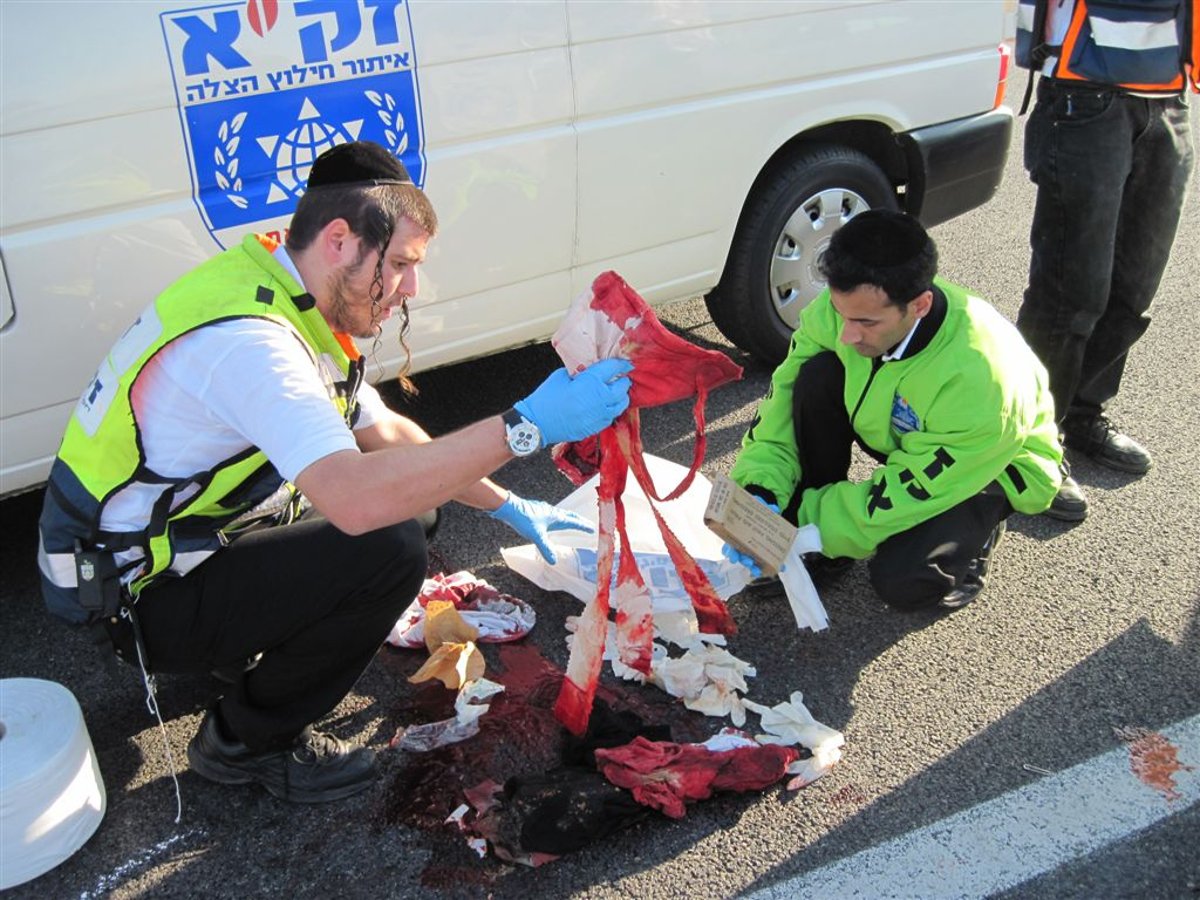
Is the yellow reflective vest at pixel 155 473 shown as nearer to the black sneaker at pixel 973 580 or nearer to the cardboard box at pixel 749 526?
the cardboard box at pixel 749 526

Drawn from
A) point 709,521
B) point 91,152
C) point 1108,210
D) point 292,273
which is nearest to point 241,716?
point 292,273

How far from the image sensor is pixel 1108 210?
3385 mm

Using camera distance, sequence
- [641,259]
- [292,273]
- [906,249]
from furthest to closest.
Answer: [641,259], [906,249], [292,273]

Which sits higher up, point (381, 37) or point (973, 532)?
point (381, 37)

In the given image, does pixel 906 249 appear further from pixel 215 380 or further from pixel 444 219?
pixel 215 380

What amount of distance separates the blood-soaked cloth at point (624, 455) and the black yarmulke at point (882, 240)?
41 centimetres

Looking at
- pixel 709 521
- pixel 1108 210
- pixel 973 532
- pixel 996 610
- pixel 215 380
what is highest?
pixel 215 380

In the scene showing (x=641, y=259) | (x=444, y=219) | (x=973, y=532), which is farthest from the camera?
(x=641, y=259)

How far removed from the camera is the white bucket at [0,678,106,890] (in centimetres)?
225

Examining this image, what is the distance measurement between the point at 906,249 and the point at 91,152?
1896mm

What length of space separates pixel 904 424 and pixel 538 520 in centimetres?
97

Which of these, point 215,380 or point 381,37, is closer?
point 215,380

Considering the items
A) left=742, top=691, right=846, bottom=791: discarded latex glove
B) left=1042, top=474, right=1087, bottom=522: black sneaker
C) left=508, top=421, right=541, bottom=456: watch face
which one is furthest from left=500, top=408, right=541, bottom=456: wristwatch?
left=1042, top=474, right=1087, bottom=522: black sneaker

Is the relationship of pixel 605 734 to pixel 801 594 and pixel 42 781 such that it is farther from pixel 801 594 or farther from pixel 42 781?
pixel 42 781
